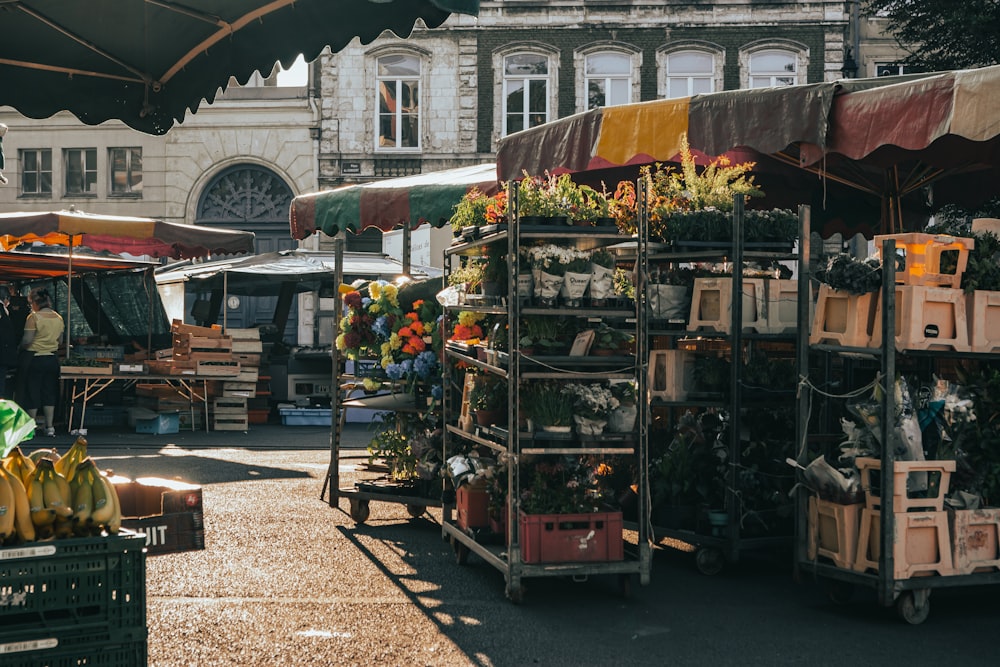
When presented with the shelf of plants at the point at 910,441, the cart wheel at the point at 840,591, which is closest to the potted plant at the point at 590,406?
the shelf of plants at the point at 910,441

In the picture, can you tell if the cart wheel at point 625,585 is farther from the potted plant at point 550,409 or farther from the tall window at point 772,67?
the tall window at point 772,67

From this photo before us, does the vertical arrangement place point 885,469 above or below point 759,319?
below

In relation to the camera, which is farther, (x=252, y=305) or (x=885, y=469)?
(x=252, y=305)

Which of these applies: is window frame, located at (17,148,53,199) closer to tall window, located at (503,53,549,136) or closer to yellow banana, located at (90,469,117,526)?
tall window, located at (503,53,549,136)

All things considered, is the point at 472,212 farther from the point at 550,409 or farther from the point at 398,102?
the point at 398,102

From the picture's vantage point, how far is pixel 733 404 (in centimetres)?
744

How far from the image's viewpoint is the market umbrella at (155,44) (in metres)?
5.50

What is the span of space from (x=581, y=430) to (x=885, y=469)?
5.69ft

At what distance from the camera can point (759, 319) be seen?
7590 millimetres

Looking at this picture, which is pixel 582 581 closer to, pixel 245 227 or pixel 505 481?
pixel 505 481

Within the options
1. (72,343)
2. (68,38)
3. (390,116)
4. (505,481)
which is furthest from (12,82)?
(390,116)

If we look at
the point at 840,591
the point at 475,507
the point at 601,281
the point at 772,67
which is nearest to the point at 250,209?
the point at 772,67

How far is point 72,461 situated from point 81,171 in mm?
26499

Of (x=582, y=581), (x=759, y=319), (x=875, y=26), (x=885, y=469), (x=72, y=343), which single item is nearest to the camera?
(x=885, y=469)
